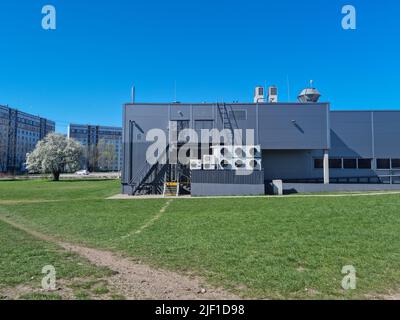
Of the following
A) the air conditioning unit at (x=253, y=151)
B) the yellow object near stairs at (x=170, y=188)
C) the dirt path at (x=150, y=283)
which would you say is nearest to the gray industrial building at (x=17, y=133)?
the yellow object near stairs at (x=170, y=188)

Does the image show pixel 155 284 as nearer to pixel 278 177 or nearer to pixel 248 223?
pixel 248 223

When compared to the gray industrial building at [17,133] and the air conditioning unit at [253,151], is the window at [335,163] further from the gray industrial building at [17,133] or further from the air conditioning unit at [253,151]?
the gray industrial building at [17,133]

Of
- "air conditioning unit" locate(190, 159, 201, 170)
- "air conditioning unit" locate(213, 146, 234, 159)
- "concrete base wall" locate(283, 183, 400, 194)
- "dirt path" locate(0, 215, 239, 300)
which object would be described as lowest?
"dirt path" locate(0, 215, 239, 300)

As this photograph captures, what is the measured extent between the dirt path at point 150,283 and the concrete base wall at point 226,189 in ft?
50.3

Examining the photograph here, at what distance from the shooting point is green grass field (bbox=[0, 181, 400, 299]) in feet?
16.3

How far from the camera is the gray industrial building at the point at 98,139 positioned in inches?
4127

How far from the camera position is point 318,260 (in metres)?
6.11

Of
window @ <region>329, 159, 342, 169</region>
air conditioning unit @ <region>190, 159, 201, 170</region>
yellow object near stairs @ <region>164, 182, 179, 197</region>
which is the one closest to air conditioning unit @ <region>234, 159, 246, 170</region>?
air conditioning unit @ <region>190, 159, 201, 170</region>

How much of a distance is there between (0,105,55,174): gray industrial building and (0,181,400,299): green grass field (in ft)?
324

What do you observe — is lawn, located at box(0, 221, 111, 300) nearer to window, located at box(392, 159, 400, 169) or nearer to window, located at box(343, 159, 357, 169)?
window, located at box(343, 159, 357, 169)

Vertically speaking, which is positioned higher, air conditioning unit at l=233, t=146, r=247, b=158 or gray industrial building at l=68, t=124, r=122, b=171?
gray industrial building at l=68, t=124, r=122, b=171

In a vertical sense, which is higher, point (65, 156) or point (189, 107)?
point (189, 107)
